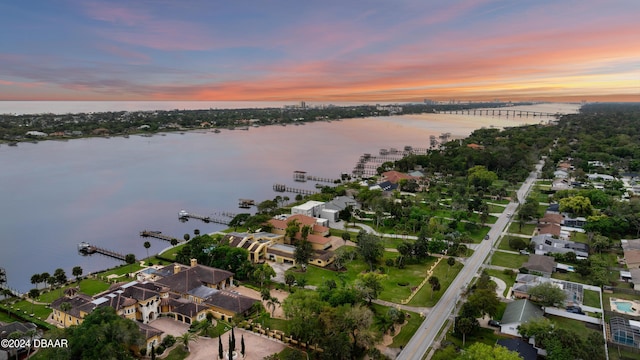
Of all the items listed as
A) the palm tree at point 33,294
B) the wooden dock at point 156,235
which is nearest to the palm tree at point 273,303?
the palm tree at point 33,294

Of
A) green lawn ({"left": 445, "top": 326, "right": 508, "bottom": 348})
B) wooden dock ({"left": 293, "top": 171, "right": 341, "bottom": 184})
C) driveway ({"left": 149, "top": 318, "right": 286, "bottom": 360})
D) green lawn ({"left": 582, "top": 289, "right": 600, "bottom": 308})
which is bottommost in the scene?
green lawn ({"left": 582, "top": 289, "right": 600, "bottom": 308})

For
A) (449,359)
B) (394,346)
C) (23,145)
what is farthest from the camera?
(23,145)

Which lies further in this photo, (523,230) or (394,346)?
(523,230)

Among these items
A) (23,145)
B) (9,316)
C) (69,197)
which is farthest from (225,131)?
(9,316)

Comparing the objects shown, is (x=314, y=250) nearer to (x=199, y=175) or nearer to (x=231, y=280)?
(x=231, y=280)

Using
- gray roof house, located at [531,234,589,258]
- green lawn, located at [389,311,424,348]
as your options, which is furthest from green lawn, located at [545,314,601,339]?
gray roof house, located at [531,234,589,258]

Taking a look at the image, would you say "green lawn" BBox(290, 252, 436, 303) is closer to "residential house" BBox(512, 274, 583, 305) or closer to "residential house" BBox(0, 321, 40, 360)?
"residential house" BBox(512, 274, 583, 305)

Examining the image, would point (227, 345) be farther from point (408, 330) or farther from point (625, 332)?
point (625, 332)
